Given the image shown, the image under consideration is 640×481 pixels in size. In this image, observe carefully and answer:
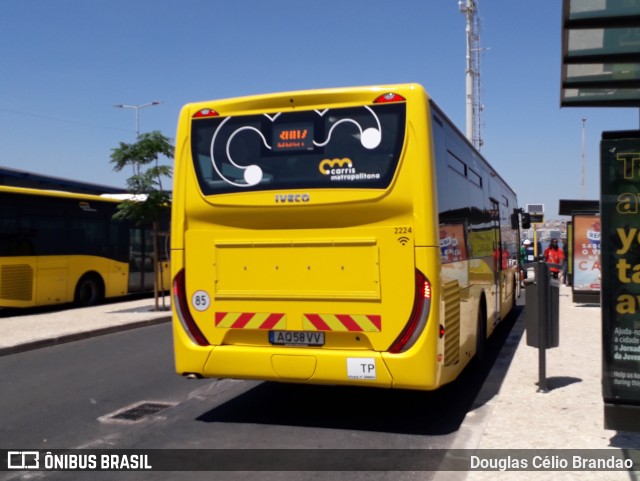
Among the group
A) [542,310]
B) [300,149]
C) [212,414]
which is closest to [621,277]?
[542,310]

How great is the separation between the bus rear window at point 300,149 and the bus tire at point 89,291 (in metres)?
12.8

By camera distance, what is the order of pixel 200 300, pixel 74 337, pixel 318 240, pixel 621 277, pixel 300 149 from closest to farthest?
pixel 621 277, pixel 318 240, pixel 300 149, pixel 200 300, pixel 74 337

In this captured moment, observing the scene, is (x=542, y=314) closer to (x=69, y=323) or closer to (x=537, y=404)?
(x=537, y=404)

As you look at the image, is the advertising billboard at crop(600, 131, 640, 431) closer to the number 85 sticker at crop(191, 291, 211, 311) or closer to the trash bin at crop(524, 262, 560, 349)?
the trash bin at crop(524, 262, 560, 349)

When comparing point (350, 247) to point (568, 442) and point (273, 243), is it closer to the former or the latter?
point (273, 243)

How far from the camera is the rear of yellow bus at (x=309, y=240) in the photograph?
243 inches

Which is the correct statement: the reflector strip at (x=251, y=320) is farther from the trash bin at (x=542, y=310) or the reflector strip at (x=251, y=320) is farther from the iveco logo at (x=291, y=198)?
the trash bin at (x=542, y=310)

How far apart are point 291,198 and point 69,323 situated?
10.2m

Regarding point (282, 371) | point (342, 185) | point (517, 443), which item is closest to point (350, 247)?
point (342, 185)

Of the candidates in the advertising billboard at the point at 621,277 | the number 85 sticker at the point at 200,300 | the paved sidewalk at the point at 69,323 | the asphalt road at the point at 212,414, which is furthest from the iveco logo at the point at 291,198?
the paved sidewalk at the point at 69,323

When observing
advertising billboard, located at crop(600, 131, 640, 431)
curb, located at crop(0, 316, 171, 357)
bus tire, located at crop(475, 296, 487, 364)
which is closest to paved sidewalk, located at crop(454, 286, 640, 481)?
bus tire, located at crop(475, 296, 487, 364)

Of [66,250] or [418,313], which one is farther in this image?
[66,250]

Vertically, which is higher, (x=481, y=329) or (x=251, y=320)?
(x=251, y=320)

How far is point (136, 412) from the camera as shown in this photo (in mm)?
7457
